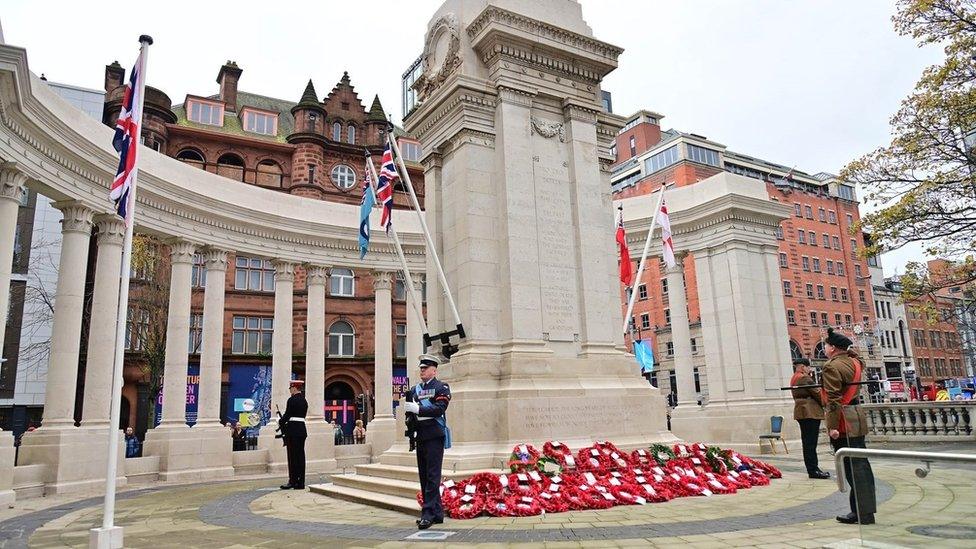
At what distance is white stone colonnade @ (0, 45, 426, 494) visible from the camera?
17.2 metres

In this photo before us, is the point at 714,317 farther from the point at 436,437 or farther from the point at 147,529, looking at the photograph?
the point at 147,529

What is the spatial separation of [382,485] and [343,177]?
3799cm

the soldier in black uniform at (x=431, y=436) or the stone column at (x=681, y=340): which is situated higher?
the stone column at (x=681, y=340)

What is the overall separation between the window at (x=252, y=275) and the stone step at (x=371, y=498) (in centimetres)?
3204

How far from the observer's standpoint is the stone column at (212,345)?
23.2m

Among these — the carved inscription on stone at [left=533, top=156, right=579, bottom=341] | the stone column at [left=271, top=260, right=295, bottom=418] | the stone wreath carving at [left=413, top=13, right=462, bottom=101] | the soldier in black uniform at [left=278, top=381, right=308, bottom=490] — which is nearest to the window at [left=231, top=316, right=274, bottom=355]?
the stone column at [left=271, top=260, right=295, bottom=418]

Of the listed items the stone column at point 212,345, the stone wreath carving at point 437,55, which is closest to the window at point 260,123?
the stone column at point 212,345

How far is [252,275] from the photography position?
44.7 m

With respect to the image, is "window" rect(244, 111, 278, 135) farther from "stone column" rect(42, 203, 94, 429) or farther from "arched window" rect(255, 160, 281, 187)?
"stone column" rect(42, 203, 94, 429)

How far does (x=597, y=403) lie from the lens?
13547 mm

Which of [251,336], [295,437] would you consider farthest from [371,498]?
[251,336]

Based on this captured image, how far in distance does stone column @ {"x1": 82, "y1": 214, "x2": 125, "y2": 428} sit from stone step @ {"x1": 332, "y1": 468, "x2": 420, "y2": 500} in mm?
9291

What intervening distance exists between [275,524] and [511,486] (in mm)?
3631

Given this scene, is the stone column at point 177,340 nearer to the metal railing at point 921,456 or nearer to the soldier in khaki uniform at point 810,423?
the soldier in khaki uniform at point 810,423
